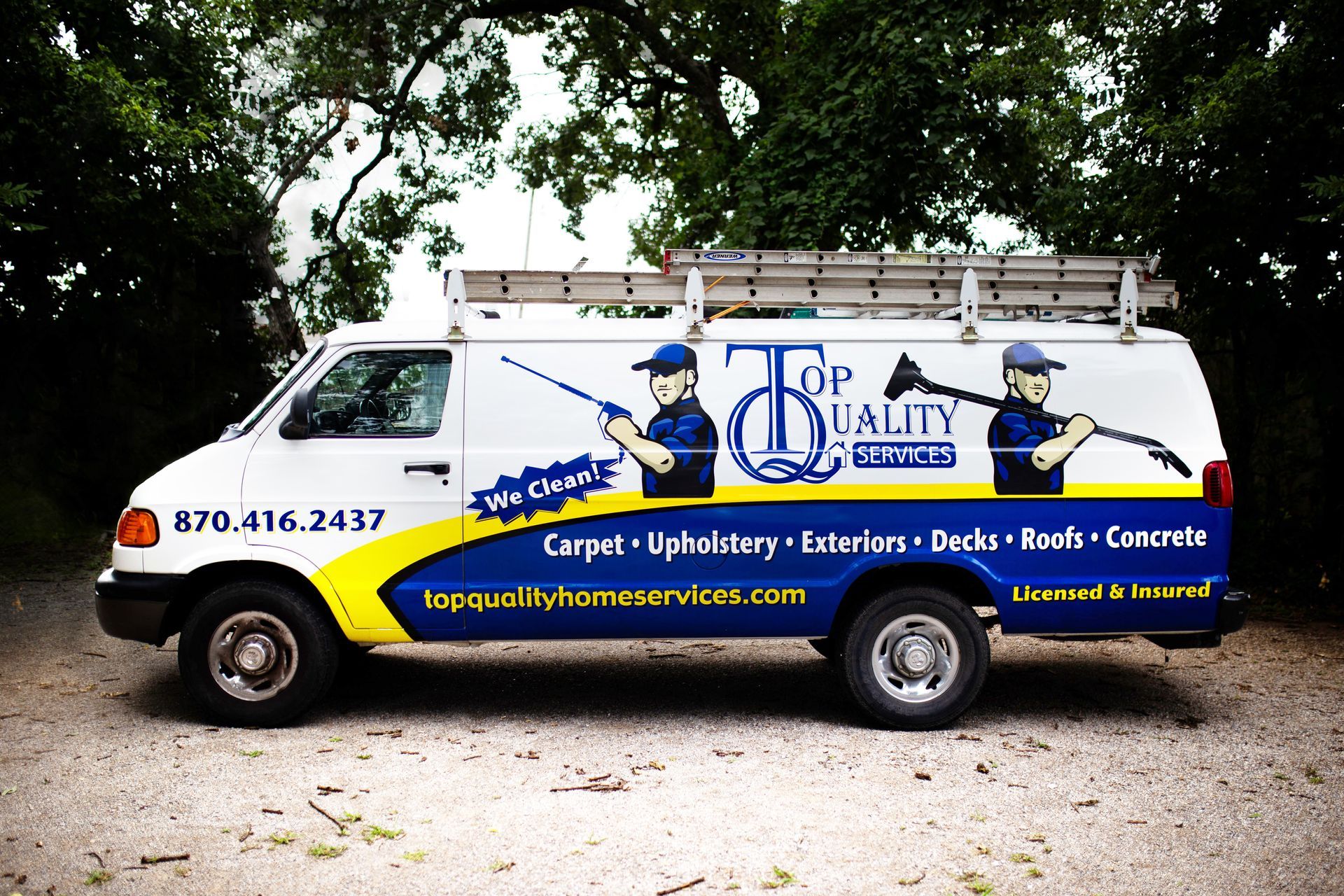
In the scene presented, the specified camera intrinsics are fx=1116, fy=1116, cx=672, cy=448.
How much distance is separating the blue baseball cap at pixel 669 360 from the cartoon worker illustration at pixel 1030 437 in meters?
1.64

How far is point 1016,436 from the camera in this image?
594 cm

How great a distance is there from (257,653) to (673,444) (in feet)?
8.08

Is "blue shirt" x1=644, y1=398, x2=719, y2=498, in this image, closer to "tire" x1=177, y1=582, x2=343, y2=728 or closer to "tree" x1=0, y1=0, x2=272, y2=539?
"tire" x1=177, y1=582, x2=343, y2=728

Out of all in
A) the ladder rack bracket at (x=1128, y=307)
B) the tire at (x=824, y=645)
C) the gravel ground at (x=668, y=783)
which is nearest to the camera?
the gravel ground at (x=668, y=783)

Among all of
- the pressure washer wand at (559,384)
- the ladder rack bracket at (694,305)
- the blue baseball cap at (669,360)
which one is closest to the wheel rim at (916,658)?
the blue baseball cap at (669,360)

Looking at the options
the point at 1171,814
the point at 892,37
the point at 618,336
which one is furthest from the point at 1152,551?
the point at 892,37

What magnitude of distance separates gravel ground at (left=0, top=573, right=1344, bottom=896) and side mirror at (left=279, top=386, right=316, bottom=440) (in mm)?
1585

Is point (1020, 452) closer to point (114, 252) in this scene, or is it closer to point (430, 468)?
point (430, 468)

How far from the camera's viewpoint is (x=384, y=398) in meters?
5.98

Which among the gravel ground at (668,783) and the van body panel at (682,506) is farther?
the van body panel at (682,506)

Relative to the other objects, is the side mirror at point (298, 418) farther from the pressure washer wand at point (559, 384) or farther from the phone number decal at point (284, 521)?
the pressure washer wand at point (559, 384)

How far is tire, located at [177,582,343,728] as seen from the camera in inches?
231

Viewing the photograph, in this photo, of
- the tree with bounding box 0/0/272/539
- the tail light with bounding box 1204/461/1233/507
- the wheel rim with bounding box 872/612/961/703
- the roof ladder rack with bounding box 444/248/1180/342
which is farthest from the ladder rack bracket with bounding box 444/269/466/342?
the tree with bounding box 0/0/272/539

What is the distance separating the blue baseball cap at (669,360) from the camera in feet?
19.5
